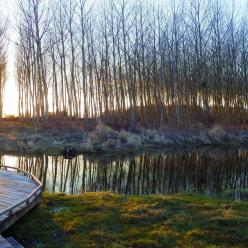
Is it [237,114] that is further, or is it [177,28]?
[237,114]

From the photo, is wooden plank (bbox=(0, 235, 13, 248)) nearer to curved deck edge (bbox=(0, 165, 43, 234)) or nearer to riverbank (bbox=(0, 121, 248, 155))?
curved deck edge (bbox=(0, 165, 43, 234))

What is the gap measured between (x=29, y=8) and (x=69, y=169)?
1962 centimetres

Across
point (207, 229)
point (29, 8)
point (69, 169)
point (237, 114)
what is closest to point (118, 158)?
point (69, 169)

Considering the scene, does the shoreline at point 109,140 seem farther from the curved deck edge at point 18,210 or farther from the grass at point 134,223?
the curved deck edge at point 18,210

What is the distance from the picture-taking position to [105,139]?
990 inches

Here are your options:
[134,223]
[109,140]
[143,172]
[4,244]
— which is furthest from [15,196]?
[109,140]

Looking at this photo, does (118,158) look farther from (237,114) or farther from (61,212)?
(237,114)

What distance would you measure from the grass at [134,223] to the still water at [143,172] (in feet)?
8.33

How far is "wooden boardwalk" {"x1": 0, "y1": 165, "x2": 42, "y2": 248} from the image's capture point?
749cm

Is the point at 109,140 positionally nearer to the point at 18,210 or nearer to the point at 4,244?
the point at 18,210

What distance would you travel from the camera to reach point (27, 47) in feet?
116

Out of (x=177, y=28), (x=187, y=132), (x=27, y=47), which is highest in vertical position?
(x=177, y=28)

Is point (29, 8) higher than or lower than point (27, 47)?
higher

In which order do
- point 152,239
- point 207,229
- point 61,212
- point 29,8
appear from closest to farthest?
point 152,239 < point 207,229 < point 61,212 < point 29,8
